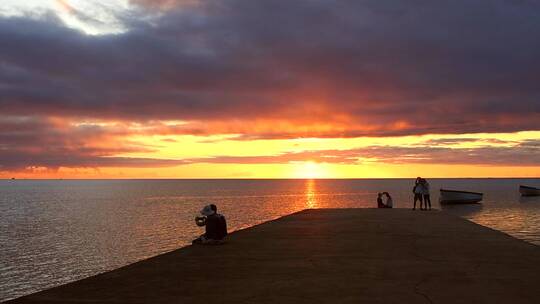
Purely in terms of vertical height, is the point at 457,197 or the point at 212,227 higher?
the point at 212,227

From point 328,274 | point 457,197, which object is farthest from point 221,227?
point 457,197

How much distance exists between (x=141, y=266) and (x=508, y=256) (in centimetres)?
974

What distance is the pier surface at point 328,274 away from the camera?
368 inches

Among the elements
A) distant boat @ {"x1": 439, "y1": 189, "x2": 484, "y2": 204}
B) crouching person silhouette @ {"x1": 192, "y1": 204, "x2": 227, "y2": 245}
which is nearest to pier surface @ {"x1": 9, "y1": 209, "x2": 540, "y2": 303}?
crouching person silhouette @ {"x1": 192, "y1": 204, "x2": 227, "y2": 245}

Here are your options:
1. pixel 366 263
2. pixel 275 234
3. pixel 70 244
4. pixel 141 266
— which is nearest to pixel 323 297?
pixel 366 263

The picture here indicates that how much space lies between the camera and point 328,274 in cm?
1162

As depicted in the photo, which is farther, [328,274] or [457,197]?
[457,197]

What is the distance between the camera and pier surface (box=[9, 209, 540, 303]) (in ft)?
30.7

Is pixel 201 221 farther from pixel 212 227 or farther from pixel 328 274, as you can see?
pixel 328 274

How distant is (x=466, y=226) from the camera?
80.8ft

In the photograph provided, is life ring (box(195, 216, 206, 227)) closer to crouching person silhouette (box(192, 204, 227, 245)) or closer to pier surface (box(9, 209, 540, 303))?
crouching person silhouette (box(192, 204, 227, 245))

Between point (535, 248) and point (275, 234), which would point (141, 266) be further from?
point (535, 248)

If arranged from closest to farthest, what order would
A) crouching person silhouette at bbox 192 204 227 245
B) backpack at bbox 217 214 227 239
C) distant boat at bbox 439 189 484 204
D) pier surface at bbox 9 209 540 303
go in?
pier surface at bbox 9 209 540 303, crouching person silhouette at bbox 192 204 227 245, backpack at bbox 217 214 227 239, distant boat at bbox 439 189 484 204

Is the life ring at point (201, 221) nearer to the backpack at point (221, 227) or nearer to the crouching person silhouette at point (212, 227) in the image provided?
the crouching person silhouette at point (212, 227)
